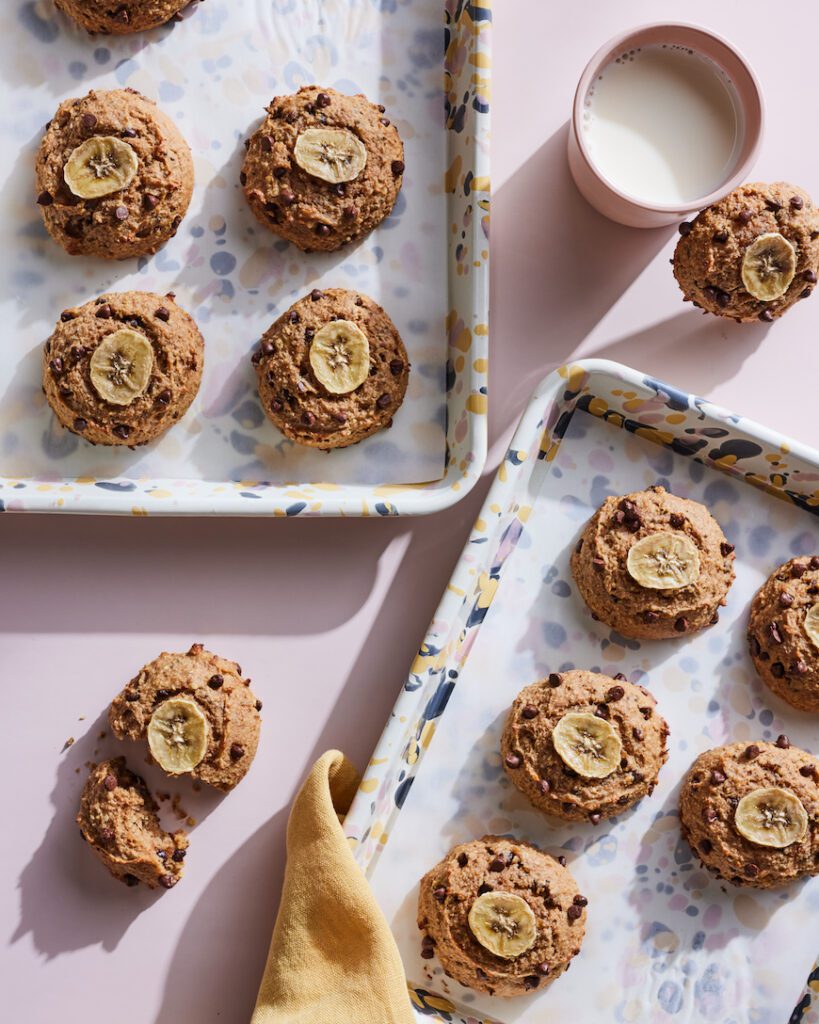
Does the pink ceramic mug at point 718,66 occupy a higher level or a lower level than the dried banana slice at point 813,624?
higher

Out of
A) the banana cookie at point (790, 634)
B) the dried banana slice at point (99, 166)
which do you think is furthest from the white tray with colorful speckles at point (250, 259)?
the banana cookie at point (790, 634)

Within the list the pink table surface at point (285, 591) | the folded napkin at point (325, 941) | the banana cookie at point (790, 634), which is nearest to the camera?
the folded napkin at point (325, 941)

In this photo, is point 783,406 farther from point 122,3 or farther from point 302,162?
point 122,3

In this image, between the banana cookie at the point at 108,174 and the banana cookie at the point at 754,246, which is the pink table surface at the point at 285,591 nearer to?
the banana cookie at the point at 754,246

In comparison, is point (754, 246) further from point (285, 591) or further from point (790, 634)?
point (285, 591)

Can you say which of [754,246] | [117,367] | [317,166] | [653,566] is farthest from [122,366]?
[754,246]

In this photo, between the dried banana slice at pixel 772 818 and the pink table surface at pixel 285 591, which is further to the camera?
the pink table surface at pixel 285 591
